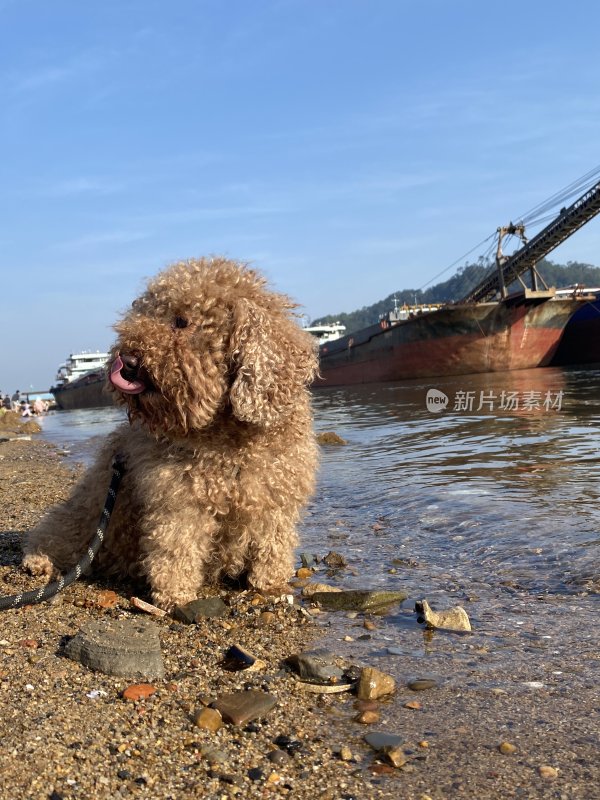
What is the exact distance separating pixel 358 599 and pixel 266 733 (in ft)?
5.14

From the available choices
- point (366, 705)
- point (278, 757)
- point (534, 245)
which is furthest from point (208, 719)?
point (534, 245)

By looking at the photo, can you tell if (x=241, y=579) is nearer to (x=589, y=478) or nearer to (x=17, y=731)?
(x=17, y=731)

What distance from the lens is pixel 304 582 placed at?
4445mm

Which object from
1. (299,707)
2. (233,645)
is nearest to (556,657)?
(299,707)

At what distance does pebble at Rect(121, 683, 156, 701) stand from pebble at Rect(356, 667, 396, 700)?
858mm

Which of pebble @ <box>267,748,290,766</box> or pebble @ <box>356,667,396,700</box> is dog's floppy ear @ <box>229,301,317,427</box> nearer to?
pebble @ <box>356,667,396,700</box>

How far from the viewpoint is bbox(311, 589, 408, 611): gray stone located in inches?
153

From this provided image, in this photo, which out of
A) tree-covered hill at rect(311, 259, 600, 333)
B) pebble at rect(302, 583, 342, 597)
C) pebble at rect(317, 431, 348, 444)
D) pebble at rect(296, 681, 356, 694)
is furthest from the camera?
tree-covered hill at rect(311, 259, 600, 333)

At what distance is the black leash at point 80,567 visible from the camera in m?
3.52

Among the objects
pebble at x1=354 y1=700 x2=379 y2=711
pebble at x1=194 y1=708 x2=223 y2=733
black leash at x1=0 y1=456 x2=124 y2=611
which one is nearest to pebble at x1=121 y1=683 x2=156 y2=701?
pebble at x1=194 y1=708 x2=223 y2=733

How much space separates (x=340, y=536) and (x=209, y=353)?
9.24 feet

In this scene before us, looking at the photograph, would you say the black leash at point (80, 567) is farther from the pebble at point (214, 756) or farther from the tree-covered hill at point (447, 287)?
the tree-covered hill at point (447, 287)

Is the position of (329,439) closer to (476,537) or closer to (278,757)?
(476,537)

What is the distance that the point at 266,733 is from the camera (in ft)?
7.93
